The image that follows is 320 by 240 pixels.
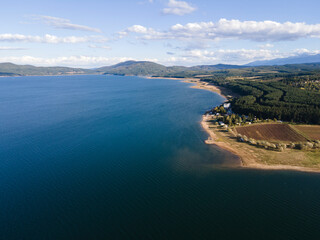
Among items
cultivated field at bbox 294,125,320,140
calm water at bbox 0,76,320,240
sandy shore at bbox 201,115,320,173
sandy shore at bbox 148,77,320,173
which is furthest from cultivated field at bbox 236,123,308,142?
calm water at bbox 0,76,320,240

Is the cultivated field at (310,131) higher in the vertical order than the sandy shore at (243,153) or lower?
higher

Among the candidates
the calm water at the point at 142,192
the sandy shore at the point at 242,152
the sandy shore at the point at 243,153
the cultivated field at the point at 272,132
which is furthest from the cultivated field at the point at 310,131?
the calm water at the point at 142,192

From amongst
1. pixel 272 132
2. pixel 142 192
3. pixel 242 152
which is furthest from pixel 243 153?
pixel 142 192

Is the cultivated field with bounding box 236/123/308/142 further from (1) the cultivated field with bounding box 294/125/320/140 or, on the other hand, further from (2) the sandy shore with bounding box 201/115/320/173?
(2) the sandy shore with bounding box 201/115/320/173

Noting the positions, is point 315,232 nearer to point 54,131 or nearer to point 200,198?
point 200,198

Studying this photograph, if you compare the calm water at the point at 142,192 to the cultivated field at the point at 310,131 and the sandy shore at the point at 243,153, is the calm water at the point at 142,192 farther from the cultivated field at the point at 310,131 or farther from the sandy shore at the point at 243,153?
the cultivated field at the point at 310,131

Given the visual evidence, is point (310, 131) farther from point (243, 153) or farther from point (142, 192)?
point (142, 192)
